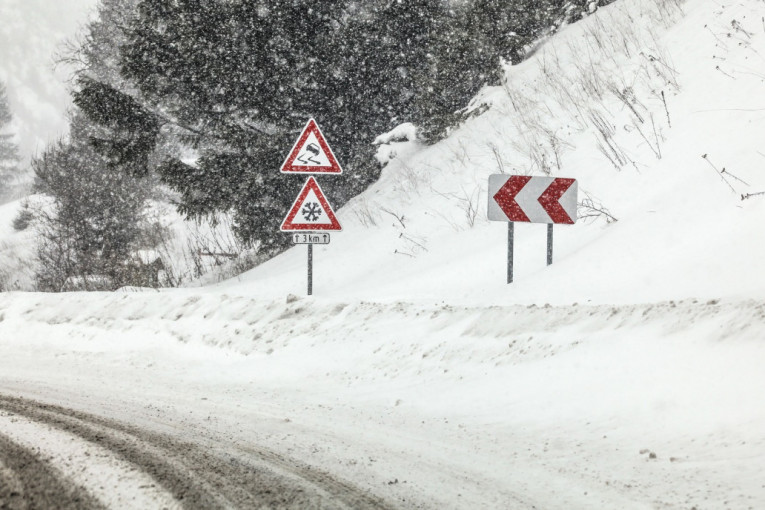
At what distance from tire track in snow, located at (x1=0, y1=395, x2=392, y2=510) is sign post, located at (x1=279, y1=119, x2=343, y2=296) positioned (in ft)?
16.8

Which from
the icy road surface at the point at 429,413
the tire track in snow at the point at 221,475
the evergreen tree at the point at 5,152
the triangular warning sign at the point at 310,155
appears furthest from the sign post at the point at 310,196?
the evergreen tree at the point at 5,152

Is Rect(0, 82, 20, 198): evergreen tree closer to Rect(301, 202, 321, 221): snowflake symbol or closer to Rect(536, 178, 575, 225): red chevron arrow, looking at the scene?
Rect(301, 202, 321, 221): snowflake symbol

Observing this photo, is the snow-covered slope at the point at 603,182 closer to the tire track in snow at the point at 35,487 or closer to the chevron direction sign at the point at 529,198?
the chevron direction sign at the point at 529,198

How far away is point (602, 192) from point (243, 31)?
872cm

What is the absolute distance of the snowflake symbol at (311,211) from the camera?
9.27 metres

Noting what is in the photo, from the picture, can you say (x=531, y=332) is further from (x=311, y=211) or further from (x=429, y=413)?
(x=311, y=211)

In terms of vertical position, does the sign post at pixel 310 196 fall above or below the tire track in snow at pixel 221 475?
above

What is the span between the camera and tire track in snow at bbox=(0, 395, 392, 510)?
116 inches

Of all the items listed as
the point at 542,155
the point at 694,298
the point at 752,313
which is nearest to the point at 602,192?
the point at 542,155

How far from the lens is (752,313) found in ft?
14.2

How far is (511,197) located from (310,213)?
297 cm

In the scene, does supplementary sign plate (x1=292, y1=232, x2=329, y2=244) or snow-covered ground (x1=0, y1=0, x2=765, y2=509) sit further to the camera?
supplementary sign plate (x1=292, y1=232, x2=329, y2=244)

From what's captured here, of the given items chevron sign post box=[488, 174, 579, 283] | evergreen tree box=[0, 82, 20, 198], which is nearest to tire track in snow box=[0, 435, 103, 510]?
chevron sign post box=[488, 174, 579, 283]

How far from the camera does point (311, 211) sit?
9.28 meters
